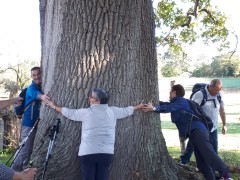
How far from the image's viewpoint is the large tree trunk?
532 centimetres

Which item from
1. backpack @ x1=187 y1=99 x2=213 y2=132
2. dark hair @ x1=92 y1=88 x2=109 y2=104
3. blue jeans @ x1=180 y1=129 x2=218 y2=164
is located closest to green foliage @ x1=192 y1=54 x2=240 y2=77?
blue jeans @ x1=180 y1=129 x2=218 y2=164

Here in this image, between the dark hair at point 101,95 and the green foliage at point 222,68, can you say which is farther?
the green foliage at point 222,68

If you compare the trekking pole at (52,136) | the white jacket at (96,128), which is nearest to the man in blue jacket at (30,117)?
the trekking pole at (52,136)

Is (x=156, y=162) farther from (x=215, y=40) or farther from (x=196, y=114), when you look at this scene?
(x=215, y=40)

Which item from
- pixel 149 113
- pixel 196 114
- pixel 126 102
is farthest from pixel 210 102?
pixel 126 102

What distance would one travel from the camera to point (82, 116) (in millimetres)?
5035

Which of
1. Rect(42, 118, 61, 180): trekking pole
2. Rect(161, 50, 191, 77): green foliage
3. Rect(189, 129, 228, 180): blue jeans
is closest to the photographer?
Rect(42, 118, 61, 180): trekking pole

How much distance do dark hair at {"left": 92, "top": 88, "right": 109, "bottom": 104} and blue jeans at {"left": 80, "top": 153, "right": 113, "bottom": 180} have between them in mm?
747

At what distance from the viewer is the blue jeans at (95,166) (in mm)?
4938

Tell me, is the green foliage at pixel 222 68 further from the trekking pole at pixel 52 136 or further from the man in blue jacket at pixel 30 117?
the trekking pole at pixel 52 136

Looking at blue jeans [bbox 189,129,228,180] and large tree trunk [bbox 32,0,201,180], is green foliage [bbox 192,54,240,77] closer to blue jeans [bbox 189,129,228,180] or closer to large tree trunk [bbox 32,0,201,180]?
blue jeans [bbox 189,129,228,180]

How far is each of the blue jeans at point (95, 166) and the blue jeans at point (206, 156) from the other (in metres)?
1.88

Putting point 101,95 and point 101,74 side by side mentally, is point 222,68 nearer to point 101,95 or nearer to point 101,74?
point 101,74

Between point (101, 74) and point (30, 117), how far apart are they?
65.7 inches
